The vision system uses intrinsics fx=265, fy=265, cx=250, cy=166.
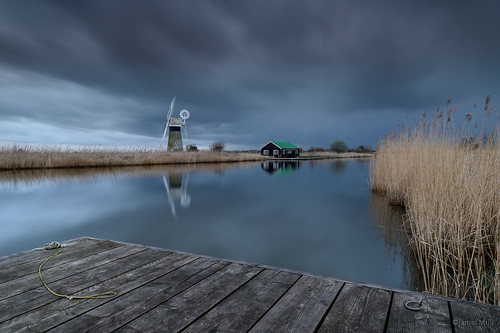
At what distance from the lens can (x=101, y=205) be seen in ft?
20.5

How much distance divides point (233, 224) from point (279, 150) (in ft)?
115

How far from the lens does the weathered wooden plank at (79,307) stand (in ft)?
4.17

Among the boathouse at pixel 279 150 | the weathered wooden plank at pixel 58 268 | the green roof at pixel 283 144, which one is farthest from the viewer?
the green roof at pixel 283 144

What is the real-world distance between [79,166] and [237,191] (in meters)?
10.6

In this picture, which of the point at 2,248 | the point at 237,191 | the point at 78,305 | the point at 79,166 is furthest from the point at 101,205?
the point at 79,166

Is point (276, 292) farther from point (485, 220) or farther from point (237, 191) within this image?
point (237, 191)

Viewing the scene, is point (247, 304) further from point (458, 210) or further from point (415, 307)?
point (458, 210)

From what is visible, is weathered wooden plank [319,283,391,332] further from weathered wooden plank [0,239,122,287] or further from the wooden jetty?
weathered wooden plank [0,239,122,287]

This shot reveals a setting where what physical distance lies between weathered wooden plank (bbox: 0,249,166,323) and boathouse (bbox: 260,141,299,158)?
37.5 meters

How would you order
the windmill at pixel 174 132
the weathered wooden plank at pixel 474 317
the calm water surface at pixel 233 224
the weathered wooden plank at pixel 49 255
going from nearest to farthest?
the weathered wooden plank at pixel 474 317 → the weathered wooden plank at pixel 49 255 → the calm water surface at pixel 233 224 → the windmill at pixel 174 132

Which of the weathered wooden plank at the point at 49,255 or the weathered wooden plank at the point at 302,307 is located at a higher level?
the weathered wooden plank at the point at 302,307

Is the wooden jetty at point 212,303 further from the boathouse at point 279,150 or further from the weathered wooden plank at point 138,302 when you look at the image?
the boathouse at point 279,150

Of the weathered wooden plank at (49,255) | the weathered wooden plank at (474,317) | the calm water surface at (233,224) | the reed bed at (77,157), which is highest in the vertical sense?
the reed bed at (77,157)

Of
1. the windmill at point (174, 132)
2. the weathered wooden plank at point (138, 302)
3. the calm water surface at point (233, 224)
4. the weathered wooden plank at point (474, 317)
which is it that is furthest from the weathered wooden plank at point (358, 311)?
the windmill at point (174, 132)
